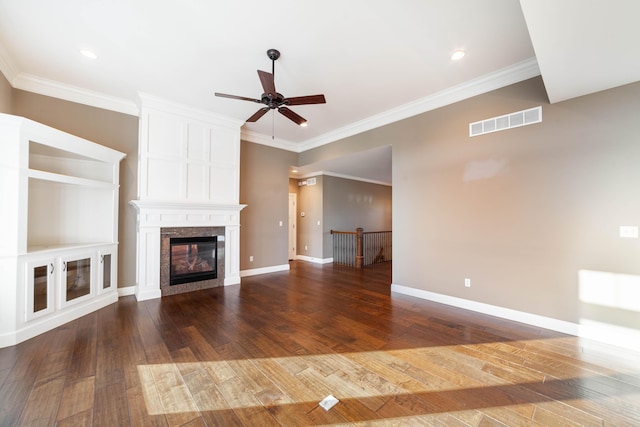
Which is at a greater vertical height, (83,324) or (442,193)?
(442,193)

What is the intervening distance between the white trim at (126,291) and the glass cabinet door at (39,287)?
1.20 m

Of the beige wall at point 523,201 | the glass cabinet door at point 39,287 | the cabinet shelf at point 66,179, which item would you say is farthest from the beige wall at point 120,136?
the beige wall at point 523,201

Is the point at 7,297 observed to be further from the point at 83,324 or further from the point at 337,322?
the point at 337,322

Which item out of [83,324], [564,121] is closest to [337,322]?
[83,324]

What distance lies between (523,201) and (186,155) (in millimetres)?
5433

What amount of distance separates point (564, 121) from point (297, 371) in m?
4.14

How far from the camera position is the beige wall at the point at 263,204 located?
18.7 ft

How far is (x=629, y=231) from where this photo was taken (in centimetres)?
258

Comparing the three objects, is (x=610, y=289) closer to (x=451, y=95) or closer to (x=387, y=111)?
(x=451, y=95)

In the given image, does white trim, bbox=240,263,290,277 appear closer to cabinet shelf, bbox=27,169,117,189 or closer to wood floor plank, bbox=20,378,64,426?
cabinet shelf, bbox=27,169,117,189

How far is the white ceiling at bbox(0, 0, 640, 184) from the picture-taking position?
2.19m

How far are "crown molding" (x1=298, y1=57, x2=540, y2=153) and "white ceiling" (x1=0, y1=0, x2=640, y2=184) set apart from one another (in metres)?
0.01

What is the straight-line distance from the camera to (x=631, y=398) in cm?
183

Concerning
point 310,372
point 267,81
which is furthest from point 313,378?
point 267,81
